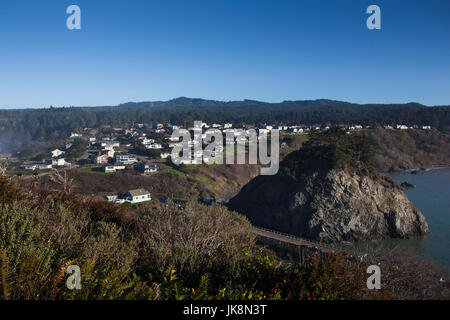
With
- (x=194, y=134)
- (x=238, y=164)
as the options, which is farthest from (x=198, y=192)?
(x=194, y=134)

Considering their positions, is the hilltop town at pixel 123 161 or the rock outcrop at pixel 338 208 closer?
the rock outcrop at pixel 338 208

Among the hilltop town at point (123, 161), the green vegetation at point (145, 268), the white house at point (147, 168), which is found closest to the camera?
the green vegetation at point (145, 268)

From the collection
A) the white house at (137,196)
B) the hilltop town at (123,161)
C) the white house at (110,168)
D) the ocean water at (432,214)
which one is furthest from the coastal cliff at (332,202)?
the white house at (110,168)

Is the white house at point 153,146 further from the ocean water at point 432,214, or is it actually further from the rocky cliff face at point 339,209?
the ocean water at point 432,214

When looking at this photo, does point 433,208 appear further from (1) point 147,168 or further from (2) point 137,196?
(1) point 147,168

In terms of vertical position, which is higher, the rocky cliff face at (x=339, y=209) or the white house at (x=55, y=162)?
the white house at (x=55, y=162)

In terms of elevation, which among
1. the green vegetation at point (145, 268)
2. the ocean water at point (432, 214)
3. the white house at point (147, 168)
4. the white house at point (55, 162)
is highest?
the green vegetation at point (145, 268)

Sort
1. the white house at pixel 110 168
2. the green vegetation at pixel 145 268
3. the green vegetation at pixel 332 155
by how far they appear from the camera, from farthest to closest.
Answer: the white house at pixel 110 168 → the green vegetation at pixel 332 155 → the green vegetation at pixel 145 268
